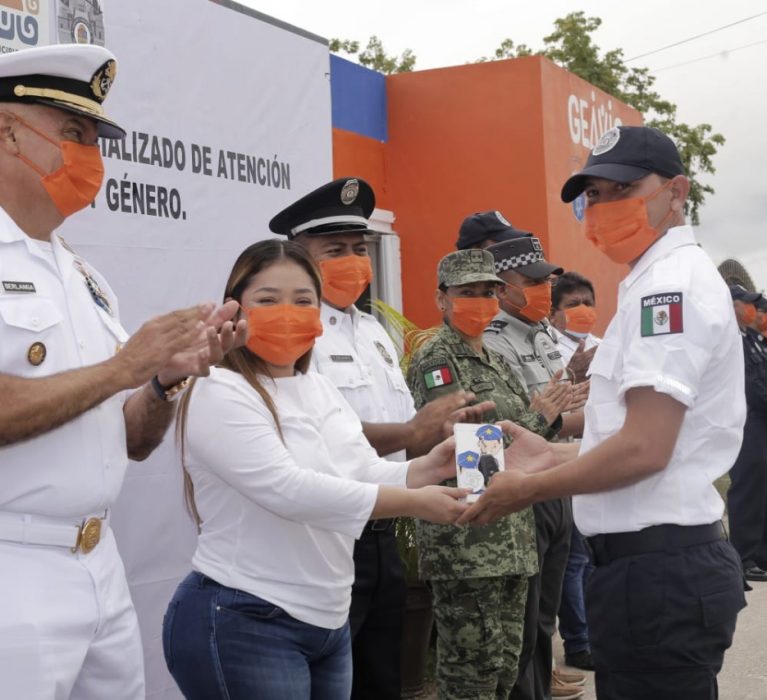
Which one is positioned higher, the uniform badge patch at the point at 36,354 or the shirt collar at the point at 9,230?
the shirt collar at the point at 9,230

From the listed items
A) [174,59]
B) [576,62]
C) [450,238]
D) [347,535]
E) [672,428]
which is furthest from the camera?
[576,62]

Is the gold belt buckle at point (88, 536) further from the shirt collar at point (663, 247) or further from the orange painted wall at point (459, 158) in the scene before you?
the orange painted wall at point (459, 158)

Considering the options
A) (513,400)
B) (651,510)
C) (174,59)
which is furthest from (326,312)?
(651,510)

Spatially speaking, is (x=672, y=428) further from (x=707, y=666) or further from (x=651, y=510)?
(x=707, y=666)

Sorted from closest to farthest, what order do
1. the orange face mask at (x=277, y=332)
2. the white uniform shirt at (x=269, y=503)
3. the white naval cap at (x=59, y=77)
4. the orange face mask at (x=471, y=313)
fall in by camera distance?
the white naval cap at (x=59, y=77) < the white uniform shirt at (x=269, y=503) < the orange face mask at (x=277, y=332) < the orange face mask at (x=471, y=313)

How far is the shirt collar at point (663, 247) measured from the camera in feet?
9.30

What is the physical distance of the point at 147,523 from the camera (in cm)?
396

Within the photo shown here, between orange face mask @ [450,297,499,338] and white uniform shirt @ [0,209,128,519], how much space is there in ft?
6.64

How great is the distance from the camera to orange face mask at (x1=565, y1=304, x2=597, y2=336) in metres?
6.30

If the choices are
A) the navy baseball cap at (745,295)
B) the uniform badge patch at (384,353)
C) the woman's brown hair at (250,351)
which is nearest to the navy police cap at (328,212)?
the uniform badge patch at (384,353)

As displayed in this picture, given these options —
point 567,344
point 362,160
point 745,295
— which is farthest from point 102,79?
point 745,295

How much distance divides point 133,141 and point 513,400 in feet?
6.31

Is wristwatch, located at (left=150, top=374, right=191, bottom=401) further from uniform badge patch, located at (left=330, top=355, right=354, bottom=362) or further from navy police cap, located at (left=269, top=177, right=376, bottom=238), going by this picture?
navy police cap, located at (left=269, top=177, right=376, bottom=238)

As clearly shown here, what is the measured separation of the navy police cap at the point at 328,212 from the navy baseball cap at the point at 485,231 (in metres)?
1.39
